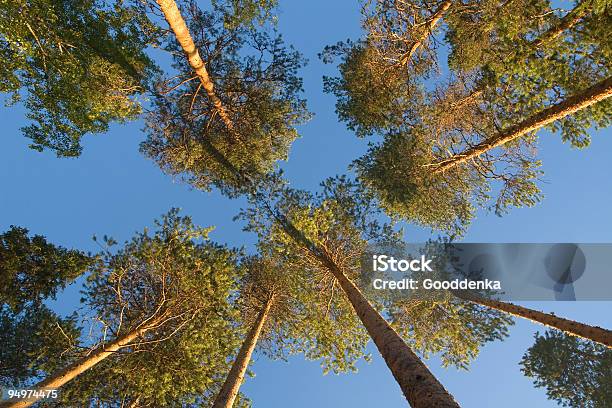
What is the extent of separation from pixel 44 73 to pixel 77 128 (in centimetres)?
195

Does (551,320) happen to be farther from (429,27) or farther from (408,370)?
(429,27)

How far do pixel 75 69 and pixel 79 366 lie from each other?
27.4 feet

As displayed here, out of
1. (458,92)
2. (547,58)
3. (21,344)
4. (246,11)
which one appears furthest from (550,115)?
(21,344)

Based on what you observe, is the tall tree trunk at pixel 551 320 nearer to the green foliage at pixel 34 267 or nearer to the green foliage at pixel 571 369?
the green foliage at pixel 571 369

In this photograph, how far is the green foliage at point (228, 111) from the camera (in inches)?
468

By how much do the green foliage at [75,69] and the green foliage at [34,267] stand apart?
4.07 metres

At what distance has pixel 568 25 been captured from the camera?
24.6ft

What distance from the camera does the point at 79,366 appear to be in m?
6.89

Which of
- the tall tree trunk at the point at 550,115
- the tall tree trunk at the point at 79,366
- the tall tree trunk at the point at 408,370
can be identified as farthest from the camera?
the tall tree trunk at the point at 550,115

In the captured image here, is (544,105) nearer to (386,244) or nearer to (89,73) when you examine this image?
(386,244)

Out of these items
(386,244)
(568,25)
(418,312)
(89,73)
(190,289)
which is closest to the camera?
(568,25)

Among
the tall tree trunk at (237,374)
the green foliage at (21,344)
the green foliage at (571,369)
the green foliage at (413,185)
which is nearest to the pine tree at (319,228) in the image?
the green foliage at (413,185)

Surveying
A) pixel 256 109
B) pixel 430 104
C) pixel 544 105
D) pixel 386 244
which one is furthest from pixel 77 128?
pixel 544 105

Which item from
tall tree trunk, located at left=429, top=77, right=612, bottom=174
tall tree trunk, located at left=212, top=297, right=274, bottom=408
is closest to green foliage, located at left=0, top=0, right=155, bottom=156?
tall tree trunk, located at left=212, top=297, right=274, bottom=408
